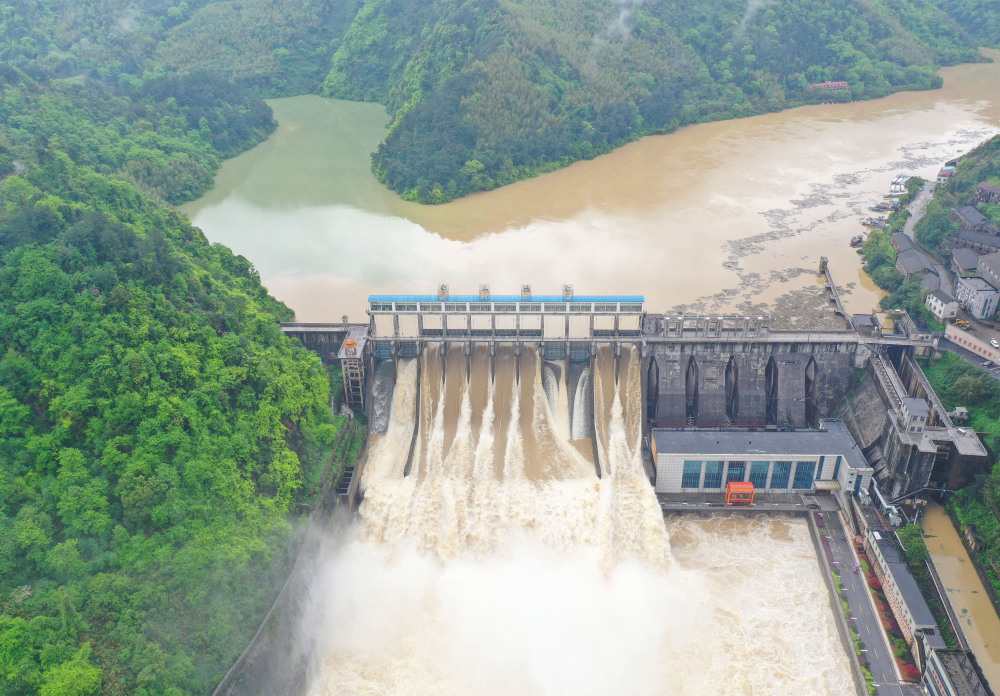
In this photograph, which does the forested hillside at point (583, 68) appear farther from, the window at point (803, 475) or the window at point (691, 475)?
the window at point (803, 475)

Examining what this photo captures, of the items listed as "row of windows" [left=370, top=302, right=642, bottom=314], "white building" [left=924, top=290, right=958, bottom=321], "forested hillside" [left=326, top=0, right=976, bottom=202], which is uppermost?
"forested hillside" [left=326, top=0, right=976, bottom=202]

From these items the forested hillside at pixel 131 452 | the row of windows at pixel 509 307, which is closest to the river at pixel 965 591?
the row of windows at pixel 509 307

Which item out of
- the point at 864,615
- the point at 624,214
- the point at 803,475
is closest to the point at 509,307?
Answer: the point at 803,475

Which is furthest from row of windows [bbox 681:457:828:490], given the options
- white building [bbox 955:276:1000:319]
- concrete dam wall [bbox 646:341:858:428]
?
white building [bbox 955:276:1000:319]

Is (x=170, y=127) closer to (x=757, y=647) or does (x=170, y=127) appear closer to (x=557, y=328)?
(x=557, y=328)

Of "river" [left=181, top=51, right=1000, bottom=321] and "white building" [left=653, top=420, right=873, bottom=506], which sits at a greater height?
"river" [left=181, top=51, right=1000, bottom=321]

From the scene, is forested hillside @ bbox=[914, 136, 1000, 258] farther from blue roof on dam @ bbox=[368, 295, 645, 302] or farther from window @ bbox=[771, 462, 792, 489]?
blue roof on dam @ bbox=[368, 295, 645, 302]
